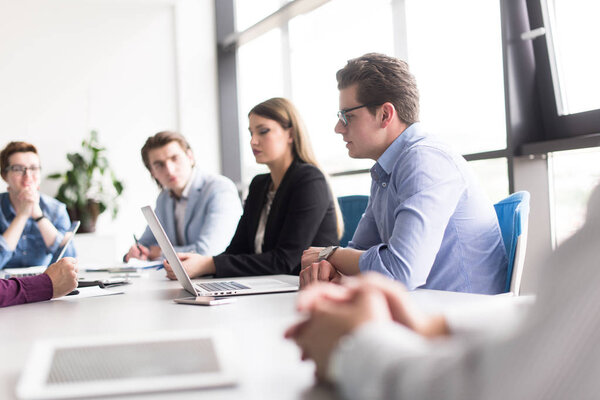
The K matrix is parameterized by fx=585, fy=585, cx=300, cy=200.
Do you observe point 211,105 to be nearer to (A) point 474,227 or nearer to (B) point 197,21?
(B) point 197,21

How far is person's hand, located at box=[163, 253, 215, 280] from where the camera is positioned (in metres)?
2.08

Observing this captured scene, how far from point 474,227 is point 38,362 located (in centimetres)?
130

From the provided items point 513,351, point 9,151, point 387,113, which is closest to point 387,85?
point 387,113

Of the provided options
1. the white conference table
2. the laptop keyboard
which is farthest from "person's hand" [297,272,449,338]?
the laptop keyboard

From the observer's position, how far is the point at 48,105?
5668mm

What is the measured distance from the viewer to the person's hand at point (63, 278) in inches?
62.1

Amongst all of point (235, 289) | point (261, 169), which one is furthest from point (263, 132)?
point (261, 169)

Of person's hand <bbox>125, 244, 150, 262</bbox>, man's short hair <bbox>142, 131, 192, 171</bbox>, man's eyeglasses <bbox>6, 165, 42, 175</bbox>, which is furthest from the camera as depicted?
man's eyeglasses <bbox>6, 165, 42, 175</bbox>

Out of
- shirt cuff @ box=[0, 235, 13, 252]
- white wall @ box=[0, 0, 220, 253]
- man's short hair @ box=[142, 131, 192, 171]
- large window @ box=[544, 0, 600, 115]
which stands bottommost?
shirt cuff @ box=[0, 235, 13, 252]

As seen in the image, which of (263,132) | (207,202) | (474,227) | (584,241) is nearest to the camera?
(584,241)

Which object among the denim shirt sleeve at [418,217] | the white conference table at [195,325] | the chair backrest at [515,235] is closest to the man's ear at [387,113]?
the denim shirt sleeve at [418,217]

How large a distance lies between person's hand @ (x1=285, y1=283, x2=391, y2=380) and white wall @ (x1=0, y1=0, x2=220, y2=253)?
5466 mm

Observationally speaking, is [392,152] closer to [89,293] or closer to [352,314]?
[89,293]

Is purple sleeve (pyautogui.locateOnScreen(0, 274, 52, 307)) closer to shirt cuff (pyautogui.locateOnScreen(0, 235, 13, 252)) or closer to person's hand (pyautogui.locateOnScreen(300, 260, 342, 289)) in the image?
person's hand (pyautogui.locateOnScreen(300, 260, 342, 289))
